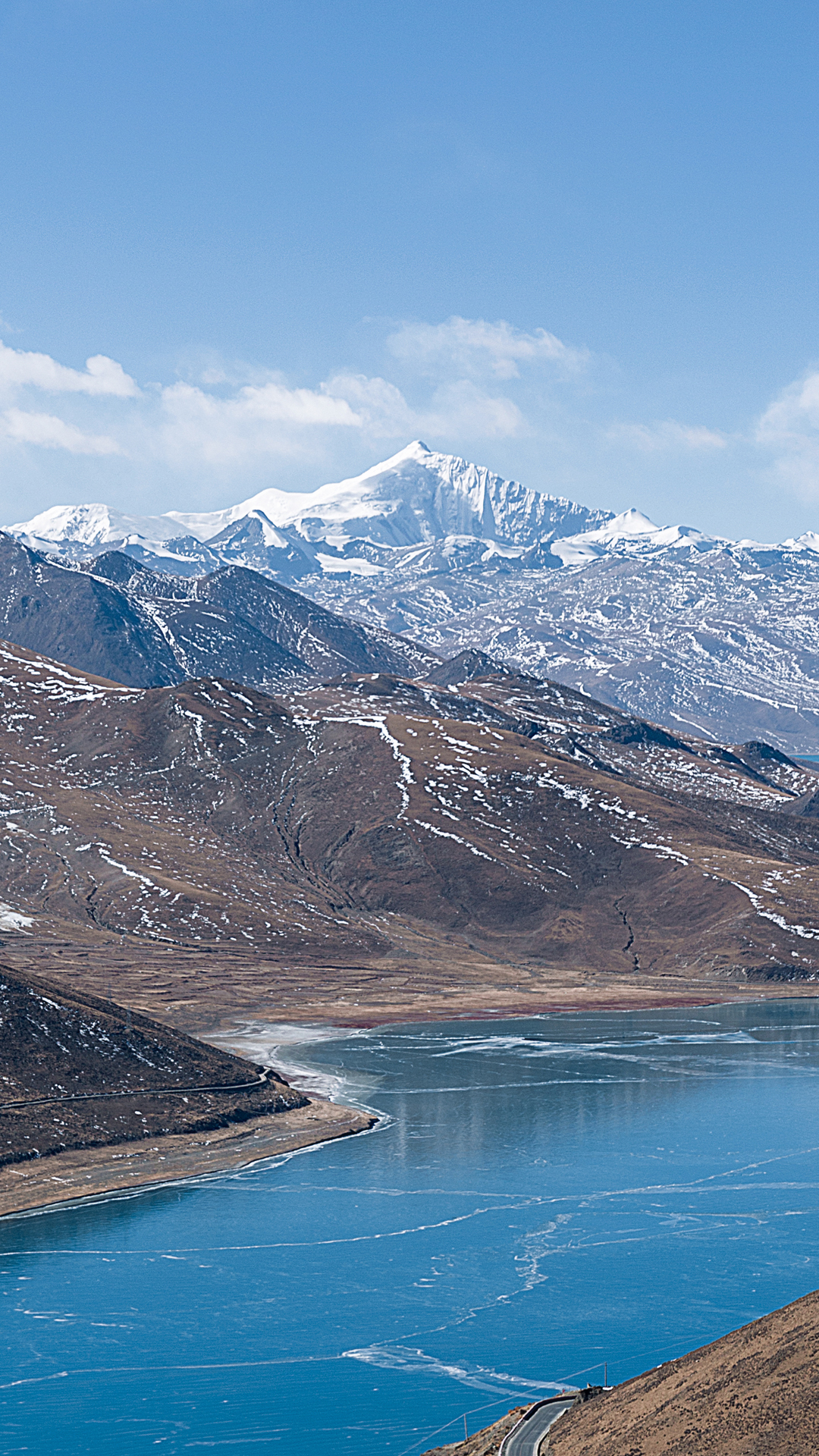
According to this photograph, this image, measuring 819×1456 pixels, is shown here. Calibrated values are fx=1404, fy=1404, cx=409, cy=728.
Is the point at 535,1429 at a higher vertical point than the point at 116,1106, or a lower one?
higher

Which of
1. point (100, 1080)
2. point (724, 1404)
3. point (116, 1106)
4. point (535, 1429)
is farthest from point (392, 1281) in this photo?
point (724, 1404)

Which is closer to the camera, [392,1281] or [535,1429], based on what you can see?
[535,1429]

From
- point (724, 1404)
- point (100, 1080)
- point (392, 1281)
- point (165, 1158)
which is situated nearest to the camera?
point (724, 1404)

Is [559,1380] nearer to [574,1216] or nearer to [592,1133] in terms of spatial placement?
[574,1216]

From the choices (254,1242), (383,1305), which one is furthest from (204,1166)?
(383,1305)

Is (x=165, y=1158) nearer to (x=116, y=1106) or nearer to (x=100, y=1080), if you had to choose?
(x=116, y=1106)
